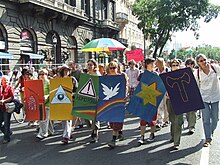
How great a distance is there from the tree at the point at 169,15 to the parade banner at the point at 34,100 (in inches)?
1073

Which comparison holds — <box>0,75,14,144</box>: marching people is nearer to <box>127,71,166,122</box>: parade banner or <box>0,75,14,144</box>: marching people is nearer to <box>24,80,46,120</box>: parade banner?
<box>24,80,46,120</box>: parade banner

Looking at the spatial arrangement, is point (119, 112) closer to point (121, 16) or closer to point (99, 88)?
point (99, 88)

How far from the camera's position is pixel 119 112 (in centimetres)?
657

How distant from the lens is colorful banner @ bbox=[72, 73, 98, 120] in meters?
6.78

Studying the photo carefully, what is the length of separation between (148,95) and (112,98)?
790 mm

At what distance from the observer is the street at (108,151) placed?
5484 mm

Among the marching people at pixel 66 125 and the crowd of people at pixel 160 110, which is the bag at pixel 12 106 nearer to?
the crowd of people at pixel 160 110

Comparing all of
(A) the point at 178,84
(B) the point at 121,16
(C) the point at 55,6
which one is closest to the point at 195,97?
(A) the point at 178,84

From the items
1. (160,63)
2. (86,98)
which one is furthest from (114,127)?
(160,63)

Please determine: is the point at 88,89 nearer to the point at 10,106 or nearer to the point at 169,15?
the point at 10,106

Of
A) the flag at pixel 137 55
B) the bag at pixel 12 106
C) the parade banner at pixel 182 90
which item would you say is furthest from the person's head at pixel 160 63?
the flag at pixel 137 55

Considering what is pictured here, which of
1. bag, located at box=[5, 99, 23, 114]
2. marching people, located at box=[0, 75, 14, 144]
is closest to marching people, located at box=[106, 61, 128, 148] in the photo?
bag, located at box=[5, 99, 23, 114]

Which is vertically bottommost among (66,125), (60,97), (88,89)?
(66,125)

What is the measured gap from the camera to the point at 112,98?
6.64 m
